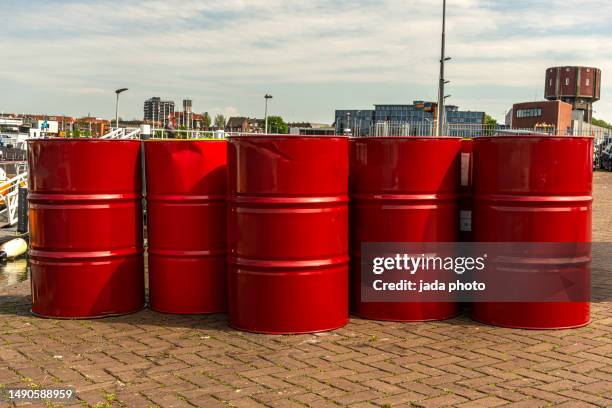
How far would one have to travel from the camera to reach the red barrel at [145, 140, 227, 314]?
6.70 metres

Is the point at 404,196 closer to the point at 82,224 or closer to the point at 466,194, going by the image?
the point at 466,194

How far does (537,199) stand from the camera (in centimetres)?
621

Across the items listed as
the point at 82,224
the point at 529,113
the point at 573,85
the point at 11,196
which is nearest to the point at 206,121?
the point at 529,113

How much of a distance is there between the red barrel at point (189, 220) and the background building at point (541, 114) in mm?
88419

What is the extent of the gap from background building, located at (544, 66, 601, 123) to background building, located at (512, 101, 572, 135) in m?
28.5

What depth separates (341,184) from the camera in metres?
6.25

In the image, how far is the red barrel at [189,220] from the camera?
22.0 ft

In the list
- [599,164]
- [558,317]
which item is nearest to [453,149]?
[558,317]

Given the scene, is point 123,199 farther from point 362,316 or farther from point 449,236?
point 449,236

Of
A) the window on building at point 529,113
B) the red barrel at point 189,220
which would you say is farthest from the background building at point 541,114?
the red barrel at point 189,220

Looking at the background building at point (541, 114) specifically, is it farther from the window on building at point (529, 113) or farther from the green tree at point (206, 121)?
the green tree at point (206, 121)

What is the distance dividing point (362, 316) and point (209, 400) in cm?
250

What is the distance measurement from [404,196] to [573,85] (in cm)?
13360

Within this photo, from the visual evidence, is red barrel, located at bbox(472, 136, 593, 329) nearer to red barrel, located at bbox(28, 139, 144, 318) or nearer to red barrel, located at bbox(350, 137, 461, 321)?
red barrel, located at bbox(350, 137, 461, 321)
